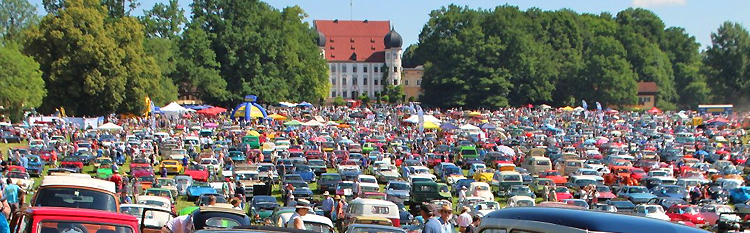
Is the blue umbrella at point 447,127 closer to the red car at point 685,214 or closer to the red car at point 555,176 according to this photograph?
the red car at point 555,176

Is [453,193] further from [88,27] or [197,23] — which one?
[197,23]

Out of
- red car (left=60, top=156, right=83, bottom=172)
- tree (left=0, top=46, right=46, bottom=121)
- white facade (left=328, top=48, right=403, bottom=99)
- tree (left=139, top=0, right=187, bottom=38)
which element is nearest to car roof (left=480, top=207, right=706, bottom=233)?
red car (left=60, top=156, right=83, bottom=172)

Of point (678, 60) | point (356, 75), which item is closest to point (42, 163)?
point (678, 60)

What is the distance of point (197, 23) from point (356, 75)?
3235 inches

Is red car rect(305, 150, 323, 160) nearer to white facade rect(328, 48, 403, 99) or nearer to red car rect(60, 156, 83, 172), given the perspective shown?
red car rect(60, 156, 83, 172)

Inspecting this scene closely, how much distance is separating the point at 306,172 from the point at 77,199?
92.2ft

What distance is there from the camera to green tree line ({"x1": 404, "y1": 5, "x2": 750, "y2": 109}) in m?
118

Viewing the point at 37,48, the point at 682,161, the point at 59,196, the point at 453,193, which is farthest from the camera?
the point at 37,48

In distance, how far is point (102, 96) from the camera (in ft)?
243

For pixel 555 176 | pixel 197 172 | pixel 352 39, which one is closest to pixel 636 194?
pixel 555 176

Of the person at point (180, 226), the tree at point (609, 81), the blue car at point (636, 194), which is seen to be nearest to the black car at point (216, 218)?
the person at point (180, 226)

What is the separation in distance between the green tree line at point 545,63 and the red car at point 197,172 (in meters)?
76.1

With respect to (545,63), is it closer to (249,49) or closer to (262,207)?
(249,49)

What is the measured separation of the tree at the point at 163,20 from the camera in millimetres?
92188
